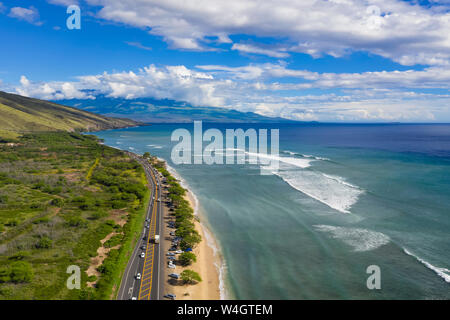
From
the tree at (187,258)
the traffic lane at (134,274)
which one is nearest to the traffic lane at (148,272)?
the traffic lane at (134,274)

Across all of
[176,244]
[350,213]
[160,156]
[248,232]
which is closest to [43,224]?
[176,244]

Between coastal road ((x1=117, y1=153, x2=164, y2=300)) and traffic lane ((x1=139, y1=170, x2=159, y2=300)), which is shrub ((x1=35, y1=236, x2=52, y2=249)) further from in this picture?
traffic lane ((x1=139, y1=170, x2=159, y2=300))

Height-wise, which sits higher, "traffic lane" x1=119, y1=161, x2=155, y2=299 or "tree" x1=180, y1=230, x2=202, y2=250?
"tree" x1=180, y1=230, x2=202, y2=250
